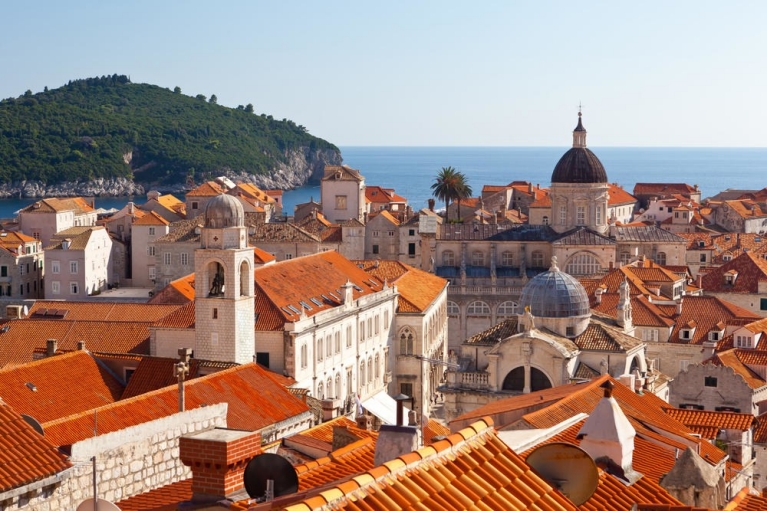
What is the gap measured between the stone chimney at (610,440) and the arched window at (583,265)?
61.5 metres

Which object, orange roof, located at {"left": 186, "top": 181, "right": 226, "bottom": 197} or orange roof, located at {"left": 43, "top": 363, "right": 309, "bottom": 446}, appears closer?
orange roof, located at {"left": 43, "top": 363, "right": 309, "bottom": 446}

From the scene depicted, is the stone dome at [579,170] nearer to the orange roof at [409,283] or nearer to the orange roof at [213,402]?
the orange roof at [409,283]

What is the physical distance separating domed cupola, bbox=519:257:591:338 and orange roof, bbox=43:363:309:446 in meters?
11.2

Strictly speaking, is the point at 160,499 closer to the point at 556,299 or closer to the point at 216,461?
the point at 216,461

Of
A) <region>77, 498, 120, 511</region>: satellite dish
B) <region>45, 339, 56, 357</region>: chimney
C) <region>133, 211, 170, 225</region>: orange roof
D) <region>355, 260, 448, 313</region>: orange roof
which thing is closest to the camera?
<region>77, 498, 120, 511</region>: satellite dish

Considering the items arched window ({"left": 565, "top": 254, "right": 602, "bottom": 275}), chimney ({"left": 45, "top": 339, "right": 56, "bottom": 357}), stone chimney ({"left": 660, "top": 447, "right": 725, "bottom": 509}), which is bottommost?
arched window ({"left": 565, "top": 254, "right": 602, "bottom": 275})

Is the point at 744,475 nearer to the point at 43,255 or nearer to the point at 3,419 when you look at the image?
the point at 3,419

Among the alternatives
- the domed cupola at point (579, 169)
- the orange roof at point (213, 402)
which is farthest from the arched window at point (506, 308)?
the orange roof at point (213, 402)

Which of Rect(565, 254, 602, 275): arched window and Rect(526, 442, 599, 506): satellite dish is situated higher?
Rect(526, 442, 599, 506): satellite dish

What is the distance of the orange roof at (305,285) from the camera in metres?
47.6

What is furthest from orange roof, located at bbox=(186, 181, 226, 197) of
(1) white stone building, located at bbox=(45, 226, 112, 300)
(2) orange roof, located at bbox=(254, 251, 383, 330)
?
(2) orange roof, located at bbox=(254, 251, 383, 330)

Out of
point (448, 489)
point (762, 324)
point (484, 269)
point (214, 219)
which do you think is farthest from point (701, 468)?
point (484, 269)

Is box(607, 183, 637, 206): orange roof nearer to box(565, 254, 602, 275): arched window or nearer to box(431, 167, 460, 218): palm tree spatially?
box(431, 167, 460, 218): palm tree

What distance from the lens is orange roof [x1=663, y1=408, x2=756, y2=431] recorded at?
112ft
